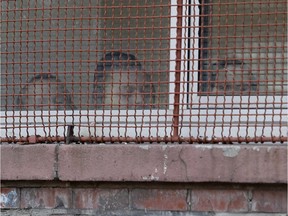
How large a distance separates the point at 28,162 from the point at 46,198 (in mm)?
205

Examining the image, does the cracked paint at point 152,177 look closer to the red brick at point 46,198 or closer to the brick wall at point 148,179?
the brick wall at point 148,179

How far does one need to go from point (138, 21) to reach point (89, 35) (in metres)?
0.27

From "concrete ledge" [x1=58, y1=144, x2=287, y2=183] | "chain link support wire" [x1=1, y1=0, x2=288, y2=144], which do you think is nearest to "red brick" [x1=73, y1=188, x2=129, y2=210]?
"concrete ledge" [x1=58, y1=144, x2=287, y2=183]

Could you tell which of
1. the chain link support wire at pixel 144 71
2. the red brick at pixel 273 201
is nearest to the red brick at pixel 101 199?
the chain link support wire at pixel 144 71

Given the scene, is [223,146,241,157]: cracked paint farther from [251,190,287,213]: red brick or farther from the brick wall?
[251,190,287,213]: red brick

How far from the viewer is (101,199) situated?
10.6 feet

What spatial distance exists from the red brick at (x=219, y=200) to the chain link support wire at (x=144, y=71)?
0.24 m

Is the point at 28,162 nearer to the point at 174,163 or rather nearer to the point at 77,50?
the point at 77,50

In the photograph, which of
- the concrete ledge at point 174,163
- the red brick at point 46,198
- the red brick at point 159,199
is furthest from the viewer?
the red brick at point 46,198

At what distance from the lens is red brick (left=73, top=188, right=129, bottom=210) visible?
3199 millimetres

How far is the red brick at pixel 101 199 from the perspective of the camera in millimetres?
3199

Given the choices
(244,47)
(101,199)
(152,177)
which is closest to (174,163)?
(152,177)

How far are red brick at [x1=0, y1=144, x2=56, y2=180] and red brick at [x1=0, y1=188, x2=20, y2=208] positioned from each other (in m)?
0.11

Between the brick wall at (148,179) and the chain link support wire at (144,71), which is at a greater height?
the chain link support wire at (144,71)
